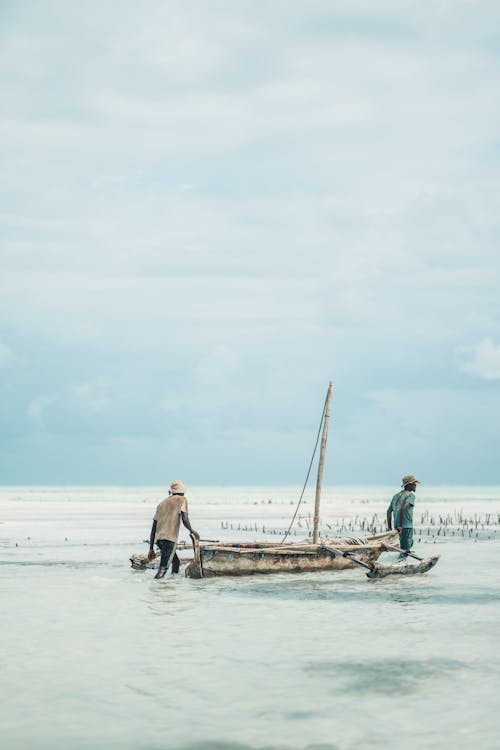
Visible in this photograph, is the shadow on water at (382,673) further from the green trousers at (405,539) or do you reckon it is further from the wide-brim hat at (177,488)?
the green trousers at (405,539)

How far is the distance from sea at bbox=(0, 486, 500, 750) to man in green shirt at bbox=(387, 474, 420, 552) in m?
0.95

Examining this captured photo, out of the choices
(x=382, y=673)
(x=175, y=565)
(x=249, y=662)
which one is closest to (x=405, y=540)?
(x=175, y=565)

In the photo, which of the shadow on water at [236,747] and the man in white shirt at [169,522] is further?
the man in white shirt at [169,522]

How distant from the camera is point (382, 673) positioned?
10000 millimetres

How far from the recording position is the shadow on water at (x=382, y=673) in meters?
9.39

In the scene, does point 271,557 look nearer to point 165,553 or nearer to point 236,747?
point 165,553

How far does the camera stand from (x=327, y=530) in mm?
38344

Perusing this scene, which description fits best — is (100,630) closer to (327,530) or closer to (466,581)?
(466,581)

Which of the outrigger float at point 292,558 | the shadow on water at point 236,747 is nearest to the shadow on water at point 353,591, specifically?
the outrigger float at point 292,558

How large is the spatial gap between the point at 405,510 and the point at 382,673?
998 centimetres

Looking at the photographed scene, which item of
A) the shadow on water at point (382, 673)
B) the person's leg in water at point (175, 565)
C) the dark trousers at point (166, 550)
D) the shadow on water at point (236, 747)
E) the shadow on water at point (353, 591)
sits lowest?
the shadow on water at point (236, 747)

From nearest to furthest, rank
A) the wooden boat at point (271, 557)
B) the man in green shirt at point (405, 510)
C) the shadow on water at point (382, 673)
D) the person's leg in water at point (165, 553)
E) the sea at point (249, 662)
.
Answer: the sea at point (249, 662), the shadow on water at point (382, 673), the person's leg in water at point (165, 553), the wooden boat at point (271, 557), the man in green shirt at point (405, 510)

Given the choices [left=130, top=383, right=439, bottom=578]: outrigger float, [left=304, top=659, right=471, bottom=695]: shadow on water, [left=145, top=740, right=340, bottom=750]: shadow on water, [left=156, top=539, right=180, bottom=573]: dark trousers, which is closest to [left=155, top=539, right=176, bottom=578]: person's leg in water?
[left=156, top=539, right=180, bottom=573]: dark trousers

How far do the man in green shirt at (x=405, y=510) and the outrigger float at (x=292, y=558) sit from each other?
1.16 ft
